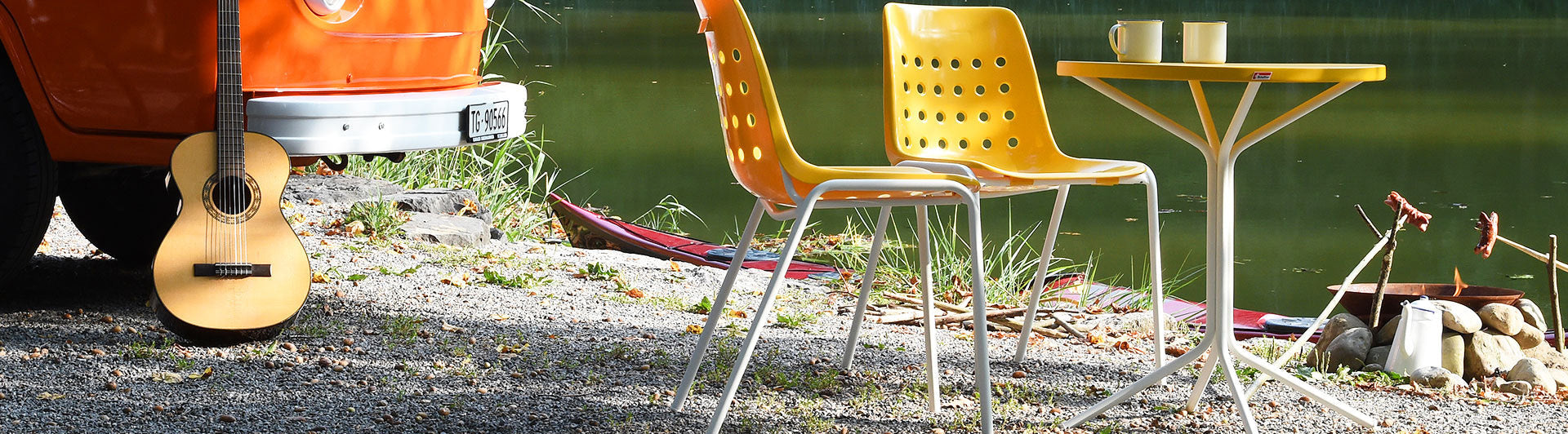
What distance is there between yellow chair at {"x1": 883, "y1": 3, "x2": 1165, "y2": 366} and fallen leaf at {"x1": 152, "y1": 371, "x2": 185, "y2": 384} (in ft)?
5.72

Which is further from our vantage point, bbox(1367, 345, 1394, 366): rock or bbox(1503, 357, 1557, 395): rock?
bbox(1367, 345, 1394, 366): rock

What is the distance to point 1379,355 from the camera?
412cm

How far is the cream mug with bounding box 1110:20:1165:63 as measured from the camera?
342cm

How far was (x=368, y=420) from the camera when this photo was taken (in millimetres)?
3180

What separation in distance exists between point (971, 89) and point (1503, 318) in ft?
5.34

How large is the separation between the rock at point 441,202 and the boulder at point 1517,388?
3.58 meters

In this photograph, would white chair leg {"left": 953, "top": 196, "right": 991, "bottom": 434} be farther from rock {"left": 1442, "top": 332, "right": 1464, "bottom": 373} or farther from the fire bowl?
the fire bowl

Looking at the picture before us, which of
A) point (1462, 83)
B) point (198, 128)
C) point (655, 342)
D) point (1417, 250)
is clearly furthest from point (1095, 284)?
point (1462, 83)

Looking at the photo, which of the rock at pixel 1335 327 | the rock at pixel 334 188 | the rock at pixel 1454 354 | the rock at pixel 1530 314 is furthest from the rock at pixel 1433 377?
the rock at pixel 334 188

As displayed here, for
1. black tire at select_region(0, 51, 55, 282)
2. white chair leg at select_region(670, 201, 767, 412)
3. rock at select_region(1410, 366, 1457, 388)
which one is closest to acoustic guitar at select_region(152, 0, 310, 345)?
black tire at select_region(0, 51, 55, 282)

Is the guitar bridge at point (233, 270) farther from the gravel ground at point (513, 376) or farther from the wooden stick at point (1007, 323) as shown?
the wooden stick at point (1007, 323)

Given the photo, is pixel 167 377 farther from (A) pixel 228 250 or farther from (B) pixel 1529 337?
(B) pixel 1529 337

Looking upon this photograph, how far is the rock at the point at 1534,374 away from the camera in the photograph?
3.90 m

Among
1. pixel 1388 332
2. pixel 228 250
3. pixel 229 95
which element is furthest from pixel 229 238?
pixel 1388 332
